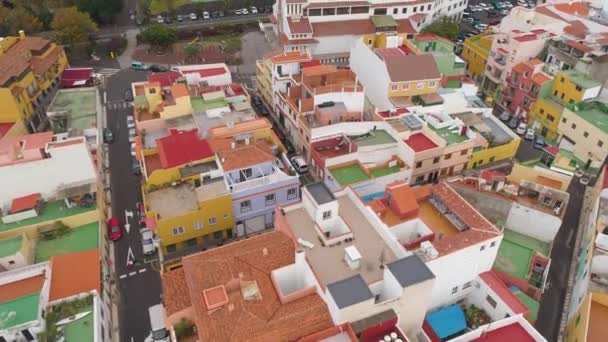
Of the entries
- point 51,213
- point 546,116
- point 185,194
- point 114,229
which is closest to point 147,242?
point 114,229

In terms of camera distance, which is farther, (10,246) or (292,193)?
(292,193)

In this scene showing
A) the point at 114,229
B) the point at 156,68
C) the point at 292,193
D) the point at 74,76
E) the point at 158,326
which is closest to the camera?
the point at 158,326

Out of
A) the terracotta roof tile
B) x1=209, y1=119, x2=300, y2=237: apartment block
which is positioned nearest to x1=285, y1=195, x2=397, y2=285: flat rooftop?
x1=209, y1=119, x2=300, y2=237: apartment block

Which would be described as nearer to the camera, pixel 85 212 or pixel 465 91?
pixel 85 212

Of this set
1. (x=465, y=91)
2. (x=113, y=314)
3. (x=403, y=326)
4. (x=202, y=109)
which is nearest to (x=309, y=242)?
(x=403, y=326)

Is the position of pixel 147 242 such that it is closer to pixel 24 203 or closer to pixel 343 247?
pixel 24 203

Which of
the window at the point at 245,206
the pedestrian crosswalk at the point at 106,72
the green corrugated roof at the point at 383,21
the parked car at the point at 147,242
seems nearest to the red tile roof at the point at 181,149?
the window at the point at 245,206

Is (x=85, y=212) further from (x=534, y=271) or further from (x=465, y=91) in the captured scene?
(x=465, y=91)

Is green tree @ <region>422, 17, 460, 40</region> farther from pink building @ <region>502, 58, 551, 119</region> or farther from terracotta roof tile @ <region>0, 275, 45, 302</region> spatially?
terracotta roof tile @ <region>0, 275, 45, 302</region>
